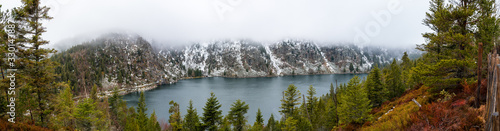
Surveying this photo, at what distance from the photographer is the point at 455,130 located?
6.58 metres

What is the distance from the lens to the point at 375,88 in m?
32.0

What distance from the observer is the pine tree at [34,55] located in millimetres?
14781

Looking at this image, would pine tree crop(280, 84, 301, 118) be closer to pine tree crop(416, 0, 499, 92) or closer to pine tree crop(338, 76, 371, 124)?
pine tree crop(338, 76, 371, 124)

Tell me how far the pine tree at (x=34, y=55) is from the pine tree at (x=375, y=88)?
37563 mm

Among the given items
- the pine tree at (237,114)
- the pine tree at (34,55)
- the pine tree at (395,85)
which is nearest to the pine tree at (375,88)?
the pine tree at (395,85)

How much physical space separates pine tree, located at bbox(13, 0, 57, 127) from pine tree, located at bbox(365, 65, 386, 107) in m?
37.6

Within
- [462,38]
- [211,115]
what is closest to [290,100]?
[211,115]

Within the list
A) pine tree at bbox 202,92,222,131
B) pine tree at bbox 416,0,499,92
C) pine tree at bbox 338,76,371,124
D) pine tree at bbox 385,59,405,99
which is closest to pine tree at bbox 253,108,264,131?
pine tree at bbox 202,92,222,131

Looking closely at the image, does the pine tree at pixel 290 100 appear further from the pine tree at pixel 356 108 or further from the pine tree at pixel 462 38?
the pine tree at pixel 462 38

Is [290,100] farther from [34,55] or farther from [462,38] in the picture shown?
[34,55]

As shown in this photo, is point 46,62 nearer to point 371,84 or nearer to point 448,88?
point 448,88

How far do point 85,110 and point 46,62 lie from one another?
1458 centimetres

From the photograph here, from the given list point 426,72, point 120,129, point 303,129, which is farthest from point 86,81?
point 426,72

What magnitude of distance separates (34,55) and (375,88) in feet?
132
